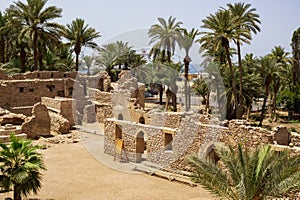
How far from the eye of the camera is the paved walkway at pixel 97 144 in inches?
721

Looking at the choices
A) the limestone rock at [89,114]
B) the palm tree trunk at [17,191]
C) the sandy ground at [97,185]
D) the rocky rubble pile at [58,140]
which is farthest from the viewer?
Result: the limestone rock at [89,114]

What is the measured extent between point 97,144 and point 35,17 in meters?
15.6

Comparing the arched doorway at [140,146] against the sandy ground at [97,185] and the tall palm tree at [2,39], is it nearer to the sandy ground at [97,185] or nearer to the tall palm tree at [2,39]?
the sandy ground at [97,185]

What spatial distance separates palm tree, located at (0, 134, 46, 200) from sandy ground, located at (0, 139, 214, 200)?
2.54 meters

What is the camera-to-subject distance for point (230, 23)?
2731 cm

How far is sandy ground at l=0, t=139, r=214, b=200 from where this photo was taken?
14297 millimetres

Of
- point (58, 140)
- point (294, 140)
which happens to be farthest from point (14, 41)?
point (294, 140)


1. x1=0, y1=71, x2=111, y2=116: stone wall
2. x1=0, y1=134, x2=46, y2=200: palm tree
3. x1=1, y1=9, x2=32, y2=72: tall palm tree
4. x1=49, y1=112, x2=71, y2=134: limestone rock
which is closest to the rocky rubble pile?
x1=49, y1=112, x2=71, y2=134: limestone rock

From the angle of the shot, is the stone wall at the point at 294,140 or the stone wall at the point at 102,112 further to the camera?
the stone wall at the point at 102,112

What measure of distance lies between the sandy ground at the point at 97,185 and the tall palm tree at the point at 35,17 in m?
16.3

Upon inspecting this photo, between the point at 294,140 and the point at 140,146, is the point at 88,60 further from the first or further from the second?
the point at 294,140

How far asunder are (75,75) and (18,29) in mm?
6611

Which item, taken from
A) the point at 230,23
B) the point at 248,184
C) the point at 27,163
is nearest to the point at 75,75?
the point at 230,23

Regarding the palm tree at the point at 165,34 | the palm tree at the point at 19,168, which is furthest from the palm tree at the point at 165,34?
the palm tree at the point at 19,168
